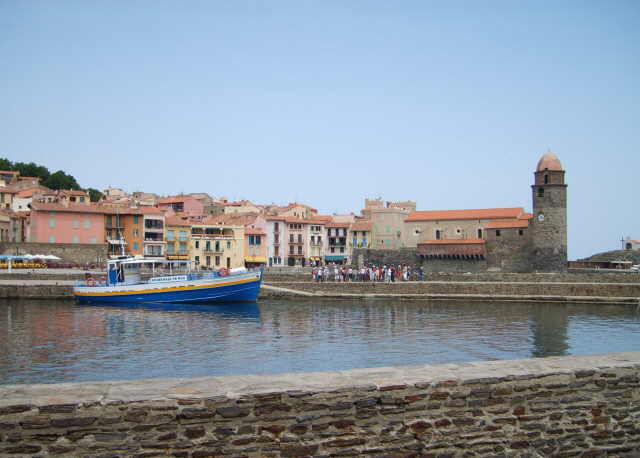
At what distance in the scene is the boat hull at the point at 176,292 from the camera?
3984 cm

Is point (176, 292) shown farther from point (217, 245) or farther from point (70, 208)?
point (217, 245)

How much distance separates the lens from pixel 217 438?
5.80 metres

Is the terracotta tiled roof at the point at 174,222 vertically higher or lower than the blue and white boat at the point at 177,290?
higher

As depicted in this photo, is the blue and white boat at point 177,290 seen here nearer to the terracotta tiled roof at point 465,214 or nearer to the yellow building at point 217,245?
the yellow building at point 217,245

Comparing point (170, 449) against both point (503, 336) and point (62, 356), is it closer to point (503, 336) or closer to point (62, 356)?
point (62, 356)

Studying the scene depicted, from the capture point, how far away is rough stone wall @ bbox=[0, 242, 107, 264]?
174 feet

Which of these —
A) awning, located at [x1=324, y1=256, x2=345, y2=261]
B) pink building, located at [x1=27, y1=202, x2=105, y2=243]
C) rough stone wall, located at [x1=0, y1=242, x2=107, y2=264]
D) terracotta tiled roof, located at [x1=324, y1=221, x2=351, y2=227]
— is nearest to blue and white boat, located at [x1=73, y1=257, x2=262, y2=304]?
rough stone wall, located at [x1=0, y1=242, x2=107, y2=264]

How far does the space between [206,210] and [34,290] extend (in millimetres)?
51673

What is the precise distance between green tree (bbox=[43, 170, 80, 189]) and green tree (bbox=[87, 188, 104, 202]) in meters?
2.55

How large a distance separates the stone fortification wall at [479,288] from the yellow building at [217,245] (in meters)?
27.6

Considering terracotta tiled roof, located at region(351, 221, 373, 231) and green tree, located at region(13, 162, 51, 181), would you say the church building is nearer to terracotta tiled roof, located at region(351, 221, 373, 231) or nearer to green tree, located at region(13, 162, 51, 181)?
terracotta tiled roof, located at region(351, 221, 373, 231)

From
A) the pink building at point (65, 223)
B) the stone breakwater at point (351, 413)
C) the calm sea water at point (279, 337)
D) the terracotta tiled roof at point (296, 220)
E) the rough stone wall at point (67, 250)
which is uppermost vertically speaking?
the terracotta tiled roof at point (296, 220)

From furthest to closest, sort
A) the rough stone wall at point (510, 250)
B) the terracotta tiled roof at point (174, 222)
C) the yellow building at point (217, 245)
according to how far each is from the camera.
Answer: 1. the yellow building at point (217, 245)
2. the terracotta tiled roof at point (174, 222)
3. the rough stone wall at point (510, 250)

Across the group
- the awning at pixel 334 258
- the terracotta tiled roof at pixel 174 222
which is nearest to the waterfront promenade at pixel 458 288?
the terracotta tiled roof at pixel 174 222
